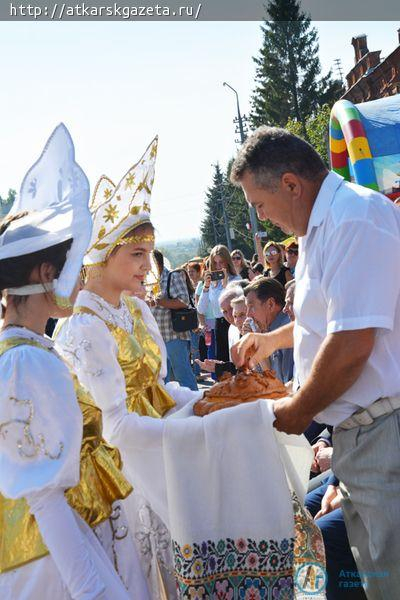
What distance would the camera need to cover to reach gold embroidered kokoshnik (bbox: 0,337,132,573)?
2166mm

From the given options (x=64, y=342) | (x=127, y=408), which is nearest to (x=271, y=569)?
(x=127, y=408)

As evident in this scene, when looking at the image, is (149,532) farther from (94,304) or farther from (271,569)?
(94,304)

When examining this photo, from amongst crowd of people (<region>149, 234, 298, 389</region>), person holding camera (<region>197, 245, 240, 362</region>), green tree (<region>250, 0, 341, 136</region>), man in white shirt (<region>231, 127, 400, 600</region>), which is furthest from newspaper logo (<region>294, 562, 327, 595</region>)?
green tree (<region>250, 0, 341, 136</region>)

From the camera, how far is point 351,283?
2236 millimetres

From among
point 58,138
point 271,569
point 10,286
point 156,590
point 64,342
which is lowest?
point 156,590

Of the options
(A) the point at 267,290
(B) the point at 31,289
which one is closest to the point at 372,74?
(A) the point at 267,290

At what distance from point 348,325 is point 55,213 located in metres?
0.94

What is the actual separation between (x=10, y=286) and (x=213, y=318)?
8720 millimetres

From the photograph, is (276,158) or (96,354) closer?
(276,158)

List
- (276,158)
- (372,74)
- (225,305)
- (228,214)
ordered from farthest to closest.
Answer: (228,214)
(372,74)
(225,305)
(276,158)

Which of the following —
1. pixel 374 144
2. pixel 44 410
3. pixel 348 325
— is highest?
pixel 374 144

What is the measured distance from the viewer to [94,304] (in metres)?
3.25

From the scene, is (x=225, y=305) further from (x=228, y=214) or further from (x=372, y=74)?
(x=228, y=214)

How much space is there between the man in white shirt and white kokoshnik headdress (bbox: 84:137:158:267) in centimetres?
85
